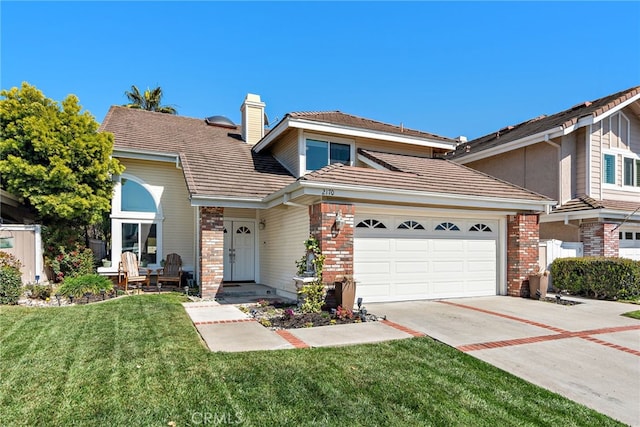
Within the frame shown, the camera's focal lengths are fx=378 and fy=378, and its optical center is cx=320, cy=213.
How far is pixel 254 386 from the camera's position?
4.18 metres

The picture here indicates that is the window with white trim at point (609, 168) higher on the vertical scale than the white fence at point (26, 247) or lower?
higher

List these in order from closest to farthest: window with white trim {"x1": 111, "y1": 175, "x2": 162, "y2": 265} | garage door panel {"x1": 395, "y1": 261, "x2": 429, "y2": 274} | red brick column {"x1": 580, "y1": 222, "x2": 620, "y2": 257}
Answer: garage door panel {"x1": 395, "y1": 261, "x2": 429, "y2": 274}, window with white trim {"x1": 111, "y1": 175, "x2": 162, "y2": 265}, red brick column {"x1": 580, "y1": 222, "x2": 620, "y2": 257}

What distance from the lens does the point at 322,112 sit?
1441 centimetres

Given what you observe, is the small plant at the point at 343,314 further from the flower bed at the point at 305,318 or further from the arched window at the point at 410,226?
the arched window at the point at 410,226

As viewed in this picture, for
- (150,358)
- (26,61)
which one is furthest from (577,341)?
(26,61)

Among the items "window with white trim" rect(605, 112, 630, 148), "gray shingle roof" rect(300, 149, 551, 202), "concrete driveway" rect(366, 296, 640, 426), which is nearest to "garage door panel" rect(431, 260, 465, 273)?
"concrete driveway" rect(366, 296, 640, 426)

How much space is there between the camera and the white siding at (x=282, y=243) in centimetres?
1014

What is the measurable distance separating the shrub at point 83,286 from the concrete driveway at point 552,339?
23.4 ft

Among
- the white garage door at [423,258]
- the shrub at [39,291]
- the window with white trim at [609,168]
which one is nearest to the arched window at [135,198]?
the shrub at [39,291]

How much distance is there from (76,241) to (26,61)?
221 inches

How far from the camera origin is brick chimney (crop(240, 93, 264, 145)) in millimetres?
16266

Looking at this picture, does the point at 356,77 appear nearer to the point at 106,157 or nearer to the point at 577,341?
the point at 106,157

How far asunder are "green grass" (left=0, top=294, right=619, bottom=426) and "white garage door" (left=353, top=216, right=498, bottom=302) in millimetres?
3554

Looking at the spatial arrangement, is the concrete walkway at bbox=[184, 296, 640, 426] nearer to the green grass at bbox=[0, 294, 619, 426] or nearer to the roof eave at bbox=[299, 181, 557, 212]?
the green grass at bbox=[0, 294, 619, 426]
